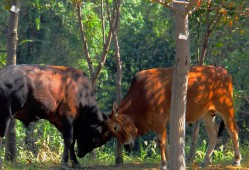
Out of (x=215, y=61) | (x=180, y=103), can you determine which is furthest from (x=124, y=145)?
(x=215, y=61)

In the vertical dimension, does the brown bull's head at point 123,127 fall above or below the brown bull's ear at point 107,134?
above

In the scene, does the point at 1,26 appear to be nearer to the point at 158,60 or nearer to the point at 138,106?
the point at 158,60

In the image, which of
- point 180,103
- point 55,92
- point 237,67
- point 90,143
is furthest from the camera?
point 237,67

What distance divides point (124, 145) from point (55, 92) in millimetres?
1620

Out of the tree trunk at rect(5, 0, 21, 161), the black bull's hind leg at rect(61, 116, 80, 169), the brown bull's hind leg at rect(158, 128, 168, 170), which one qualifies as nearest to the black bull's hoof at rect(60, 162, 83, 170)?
the black bull's hind leg at rect(61, 116, 80, 169)

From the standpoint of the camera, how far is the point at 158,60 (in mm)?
26766

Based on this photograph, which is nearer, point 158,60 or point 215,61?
point 215,61

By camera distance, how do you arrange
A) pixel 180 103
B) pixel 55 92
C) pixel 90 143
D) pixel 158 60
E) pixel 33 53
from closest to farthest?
1. pixel 180 103
2. pixel 55 92
3. pixel 90 143
4. pixel 158 60
5. pixel 33 53

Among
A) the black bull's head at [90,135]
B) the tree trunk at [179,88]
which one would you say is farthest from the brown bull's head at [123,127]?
the tree trunk at [179,88]

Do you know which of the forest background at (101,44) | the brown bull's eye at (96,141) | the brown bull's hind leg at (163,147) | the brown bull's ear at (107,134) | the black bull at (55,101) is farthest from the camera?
the forest background at (101,44)

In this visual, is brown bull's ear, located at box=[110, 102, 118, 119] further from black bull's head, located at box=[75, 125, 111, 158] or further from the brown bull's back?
black bull's head, located at box=[75, 125, 111, 158]

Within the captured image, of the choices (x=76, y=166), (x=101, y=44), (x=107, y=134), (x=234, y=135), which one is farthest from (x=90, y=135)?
(x=101, y=44)

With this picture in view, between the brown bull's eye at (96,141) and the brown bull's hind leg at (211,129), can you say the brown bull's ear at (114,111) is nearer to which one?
the brown bull's eye at (96,141)

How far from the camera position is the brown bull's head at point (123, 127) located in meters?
12.5
